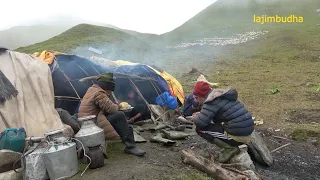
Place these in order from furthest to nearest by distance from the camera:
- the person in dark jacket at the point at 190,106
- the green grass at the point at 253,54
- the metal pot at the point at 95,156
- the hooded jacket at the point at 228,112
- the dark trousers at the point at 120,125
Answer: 1. the green grass at the point at 253,54
2. the person in dark jacket at the point at 190,106
3. the dark trousers at the point at 120,125
4. the hooded jacket at the point at 228,112
5. the metal pot at the point at 95,156

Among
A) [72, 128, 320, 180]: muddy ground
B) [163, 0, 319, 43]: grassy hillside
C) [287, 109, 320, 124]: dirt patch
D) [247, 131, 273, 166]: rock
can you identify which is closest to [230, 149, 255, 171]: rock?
[72, 128, 320, 180]: muddy ground

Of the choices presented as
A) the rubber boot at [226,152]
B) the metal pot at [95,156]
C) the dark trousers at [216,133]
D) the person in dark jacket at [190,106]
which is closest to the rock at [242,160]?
the rubber boot at [226,152]

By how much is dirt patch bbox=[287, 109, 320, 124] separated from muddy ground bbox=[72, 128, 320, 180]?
128 centimetres

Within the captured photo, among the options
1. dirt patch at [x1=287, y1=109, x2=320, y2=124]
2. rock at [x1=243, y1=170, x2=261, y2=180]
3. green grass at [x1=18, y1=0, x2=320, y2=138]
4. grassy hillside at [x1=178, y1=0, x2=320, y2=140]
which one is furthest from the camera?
green grass at [x1=18, y1=0, x2=320, y2=138]

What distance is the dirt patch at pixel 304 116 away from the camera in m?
7.83

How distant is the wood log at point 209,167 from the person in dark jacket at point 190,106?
2.41 m

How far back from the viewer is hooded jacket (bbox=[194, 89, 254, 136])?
15.4 feet

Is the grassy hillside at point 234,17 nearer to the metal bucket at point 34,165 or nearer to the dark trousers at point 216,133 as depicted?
A: the dark trousers at point 216,133

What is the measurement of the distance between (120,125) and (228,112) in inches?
66.6

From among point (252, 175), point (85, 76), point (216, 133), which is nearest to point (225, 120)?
point (216, 133)

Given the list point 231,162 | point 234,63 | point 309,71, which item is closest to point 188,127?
point 231,162

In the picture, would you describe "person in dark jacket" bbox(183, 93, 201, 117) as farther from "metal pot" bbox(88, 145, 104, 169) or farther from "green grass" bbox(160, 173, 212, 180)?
"metal pot" bbox(88, 145, 104, 169)

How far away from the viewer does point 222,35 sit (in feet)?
107

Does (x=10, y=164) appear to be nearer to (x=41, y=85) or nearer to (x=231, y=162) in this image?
(x=41, y=85)
